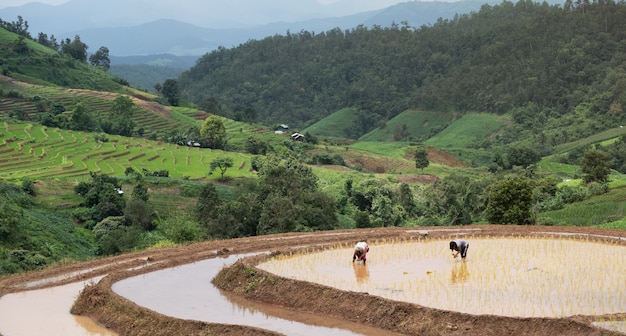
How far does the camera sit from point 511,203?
123 ft

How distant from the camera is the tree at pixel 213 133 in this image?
8512cm

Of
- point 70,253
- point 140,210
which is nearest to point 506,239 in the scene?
point 70,253

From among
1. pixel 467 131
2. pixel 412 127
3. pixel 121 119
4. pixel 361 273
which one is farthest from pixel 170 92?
pixel 361 273

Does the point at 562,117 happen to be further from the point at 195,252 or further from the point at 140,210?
the point at 195,252

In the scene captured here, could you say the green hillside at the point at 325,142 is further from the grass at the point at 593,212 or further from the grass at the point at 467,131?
the grass at the point at 467,131

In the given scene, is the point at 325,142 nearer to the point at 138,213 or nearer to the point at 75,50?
the point at 75,50

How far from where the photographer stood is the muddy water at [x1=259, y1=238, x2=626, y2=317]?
1858 centimetres

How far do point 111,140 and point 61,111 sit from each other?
14818 millimetres

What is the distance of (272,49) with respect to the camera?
18900 cm

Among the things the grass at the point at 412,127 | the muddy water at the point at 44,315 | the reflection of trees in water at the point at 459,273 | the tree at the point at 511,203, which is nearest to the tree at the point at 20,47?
the grass at the point at 412,127

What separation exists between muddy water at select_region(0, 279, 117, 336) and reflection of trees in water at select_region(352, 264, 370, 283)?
23.2 ft

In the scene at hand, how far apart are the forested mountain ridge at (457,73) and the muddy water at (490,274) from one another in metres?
86.9

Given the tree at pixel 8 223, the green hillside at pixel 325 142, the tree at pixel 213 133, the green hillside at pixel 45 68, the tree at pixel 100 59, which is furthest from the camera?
the tree at pixel 100 59

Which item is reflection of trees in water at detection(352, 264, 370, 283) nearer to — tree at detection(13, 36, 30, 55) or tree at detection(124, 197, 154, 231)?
tree at detection(124, 197, 154, 231)
